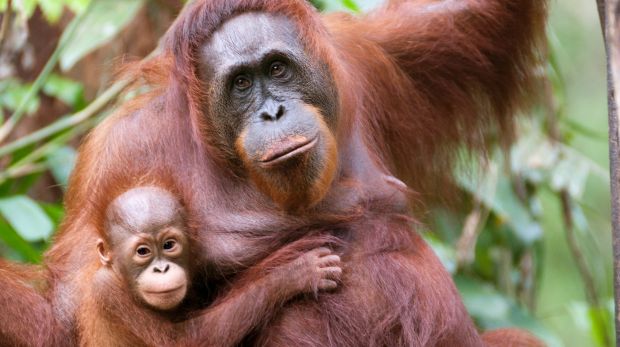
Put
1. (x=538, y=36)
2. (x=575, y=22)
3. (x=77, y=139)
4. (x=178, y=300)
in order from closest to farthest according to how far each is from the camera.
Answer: (x=178, y=300)
(x=538, y=36)
(x=77, y=139)
(x=575, y=22)

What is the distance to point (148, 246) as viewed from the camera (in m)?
2.80

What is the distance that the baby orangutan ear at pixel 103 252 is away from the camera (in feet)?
9.37

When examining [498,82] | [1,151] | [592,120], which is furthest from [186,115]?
[592,120]

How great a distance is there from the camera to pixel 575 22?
7406mm

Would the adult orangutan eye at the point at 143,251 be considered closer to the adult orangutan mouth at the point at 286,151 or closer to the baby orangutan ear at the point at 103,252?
A: the baby orangutan ear at the point at 103,252

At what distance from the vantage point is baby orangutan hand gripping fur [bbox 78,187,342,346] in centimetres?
276

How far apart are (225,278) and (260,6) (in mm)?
864

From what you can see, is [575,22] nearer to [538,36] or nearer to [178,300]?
[538,36]

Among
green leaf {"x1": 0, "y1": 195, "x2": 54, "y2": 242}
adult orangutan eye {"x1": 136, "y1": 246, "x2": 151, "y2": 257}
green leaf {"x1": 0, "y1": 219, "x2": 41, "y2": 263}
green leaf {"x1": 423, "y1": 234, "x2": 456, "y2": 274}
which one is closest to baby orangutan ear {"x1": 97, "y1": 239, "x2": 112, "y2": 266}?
adult orangutan eye {"x1": 136, "y1": 246, "x2": 151, "y2": 257}

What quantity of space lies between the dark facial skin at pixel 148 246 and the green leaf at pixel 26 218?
48.3 inches

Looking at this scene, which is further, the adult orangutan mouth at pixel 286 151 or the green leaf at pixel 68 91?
the green leaf at pixel 68 91

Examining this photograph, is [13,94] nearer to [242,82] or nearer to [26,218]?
[26,218]

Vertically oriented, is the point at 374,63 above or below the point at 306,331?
above

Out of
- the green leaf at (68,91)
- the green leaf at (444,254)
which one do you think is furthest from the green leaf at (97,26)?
the green leaf at (444,254)
